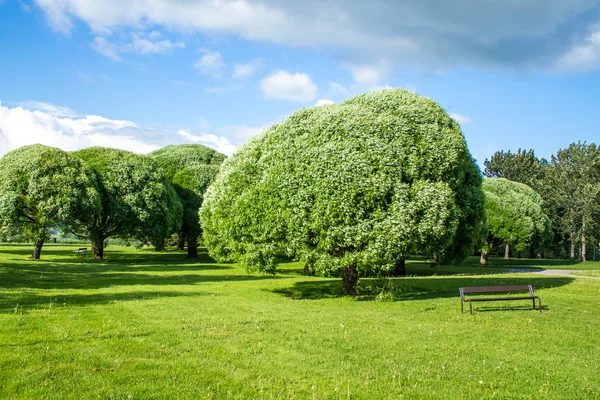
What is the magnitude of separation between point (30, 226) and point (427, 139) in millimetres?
34438

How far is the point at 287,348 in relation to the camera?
10375 mm

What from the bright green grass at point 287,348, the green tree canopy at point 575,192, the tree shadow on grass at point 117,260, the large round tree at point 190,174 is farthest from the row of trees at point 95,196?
the green tree canopy at point 575,192

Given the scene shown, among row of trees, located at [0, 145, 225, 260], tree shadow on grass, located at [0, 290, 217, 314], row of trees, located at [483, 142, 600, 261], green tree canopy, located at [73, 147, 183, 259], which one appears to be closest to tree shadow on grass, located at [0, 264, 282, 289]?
tree shadow on grass, located at [0, 290, 217, 314]

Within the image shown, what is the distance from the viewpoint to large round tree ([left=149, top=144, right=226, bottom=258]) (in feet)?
166

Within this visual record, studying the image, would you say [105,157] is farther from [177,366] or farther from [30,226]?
[177,366]

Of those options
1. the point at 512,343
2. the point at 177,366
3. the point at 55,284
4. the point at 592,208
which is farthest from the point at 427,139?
the point at 592,208

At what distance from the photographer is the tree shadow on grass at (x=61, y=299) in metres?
14.7

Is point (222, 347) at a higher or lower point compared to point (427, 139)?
lower

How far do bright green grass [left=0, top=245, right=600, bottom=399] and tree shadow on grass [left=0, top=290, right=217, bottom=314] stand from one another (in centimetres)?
6

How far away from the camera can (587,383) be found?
848 centimetres

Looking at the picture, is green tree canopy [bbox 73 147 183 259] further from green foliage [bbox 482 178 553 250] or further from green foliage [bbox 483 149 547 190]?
green foliage [bbox 483 149 547 190]

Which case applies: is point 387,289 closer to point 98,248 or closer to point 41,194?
point 41,194

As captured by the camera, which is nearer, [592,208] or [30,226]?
[30,226]

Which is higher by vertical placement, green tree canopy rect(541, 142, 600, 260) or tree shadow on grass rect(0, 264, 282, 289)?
green tree canopy rect(541, 142, 600, 260)
